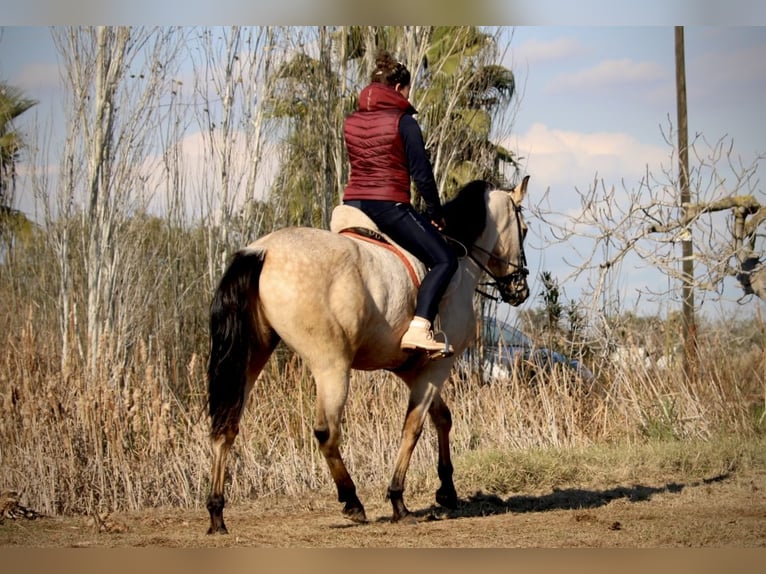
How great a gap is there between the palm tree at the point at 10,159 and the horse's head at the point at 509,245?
6.08m

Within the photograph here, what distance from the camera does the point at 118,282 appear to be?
35.7ft

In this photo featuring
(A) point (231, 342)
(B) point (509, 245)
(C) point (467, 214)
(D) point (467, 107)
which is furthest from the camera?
(D) point (467, 107)

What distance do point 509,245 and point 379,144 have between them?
69.5 inches

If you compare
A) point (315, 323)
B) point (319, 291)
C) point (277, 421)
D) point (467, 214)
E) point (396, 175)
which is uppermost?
point (396, 175)

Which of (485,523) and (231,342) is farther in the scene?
(485,523)

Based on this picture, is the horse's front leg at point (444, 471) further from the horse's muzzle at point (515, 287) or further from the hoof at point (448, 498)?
the horse's muzzle at point (515, 287)

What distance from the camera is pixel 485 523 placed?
7012mm

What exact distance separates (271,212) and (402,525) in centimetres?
571

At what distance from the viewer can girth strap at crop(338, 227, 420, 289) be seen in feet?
22.7

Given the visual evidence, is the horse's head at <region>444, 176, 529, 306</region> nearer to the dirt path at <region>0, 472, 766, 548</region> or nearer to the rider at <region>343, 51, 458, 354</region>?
the rider at <region>343, 51, 458, 354</region>

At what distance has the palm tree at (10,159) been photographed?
11531 millimetres

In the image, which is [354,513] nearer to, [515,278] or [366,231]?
[366,231]

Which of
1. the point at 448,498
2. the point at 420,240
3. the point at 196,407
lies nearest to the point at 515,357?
the point at 448,498

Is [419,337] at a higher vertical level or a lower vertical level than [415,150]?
lower
